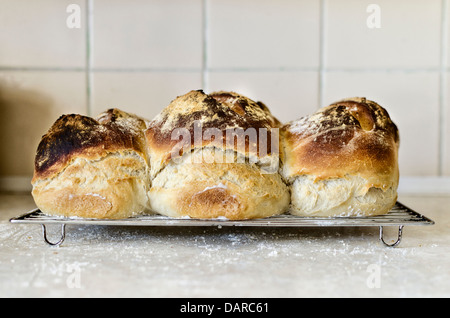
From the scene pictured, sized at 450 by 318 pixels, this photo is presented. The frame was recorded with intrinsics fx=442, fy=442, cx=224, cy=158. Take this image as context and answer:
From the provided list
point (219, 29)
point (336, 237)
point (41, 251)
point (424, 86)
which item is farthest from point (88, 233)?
point (424, 86)

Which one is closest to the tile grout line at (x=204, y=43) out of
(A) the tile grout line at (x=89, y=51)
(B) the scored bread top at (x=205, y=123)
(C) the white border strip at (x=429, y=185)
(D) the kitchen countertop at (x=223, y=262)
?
(A) the tile grout line at (x=89, y=51)

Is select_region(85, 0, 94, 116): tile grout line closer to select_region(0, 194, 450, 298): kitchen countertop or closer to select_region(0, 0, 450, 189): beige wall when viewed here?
select_region(0, 0, 450, 189): beige wall

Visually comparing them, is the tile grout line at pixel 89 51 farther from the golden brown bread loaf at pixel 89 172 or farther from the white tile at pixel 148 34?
the golden brown bread loaf at pixel 89 172

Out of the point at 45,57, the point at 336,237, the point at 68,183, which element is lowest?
the point at 336,237

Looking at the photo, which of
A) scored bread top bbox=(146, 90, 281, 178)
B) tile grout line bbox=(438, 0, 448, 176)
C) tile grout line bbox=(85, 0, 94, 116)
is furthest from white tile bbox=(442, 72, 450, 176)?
tile grout line bbox=(85, 0, 94, 116)

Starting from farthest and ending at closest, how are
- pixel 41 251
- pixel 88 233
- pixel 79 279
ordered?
pixel 88 233, pixel 41 251, pixel 79 279

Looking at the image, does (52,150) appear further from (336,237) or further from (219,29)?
(219,29)

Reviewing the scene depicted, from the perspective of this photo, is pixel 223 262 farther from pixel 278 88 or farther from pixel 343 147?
pixel 278 88
